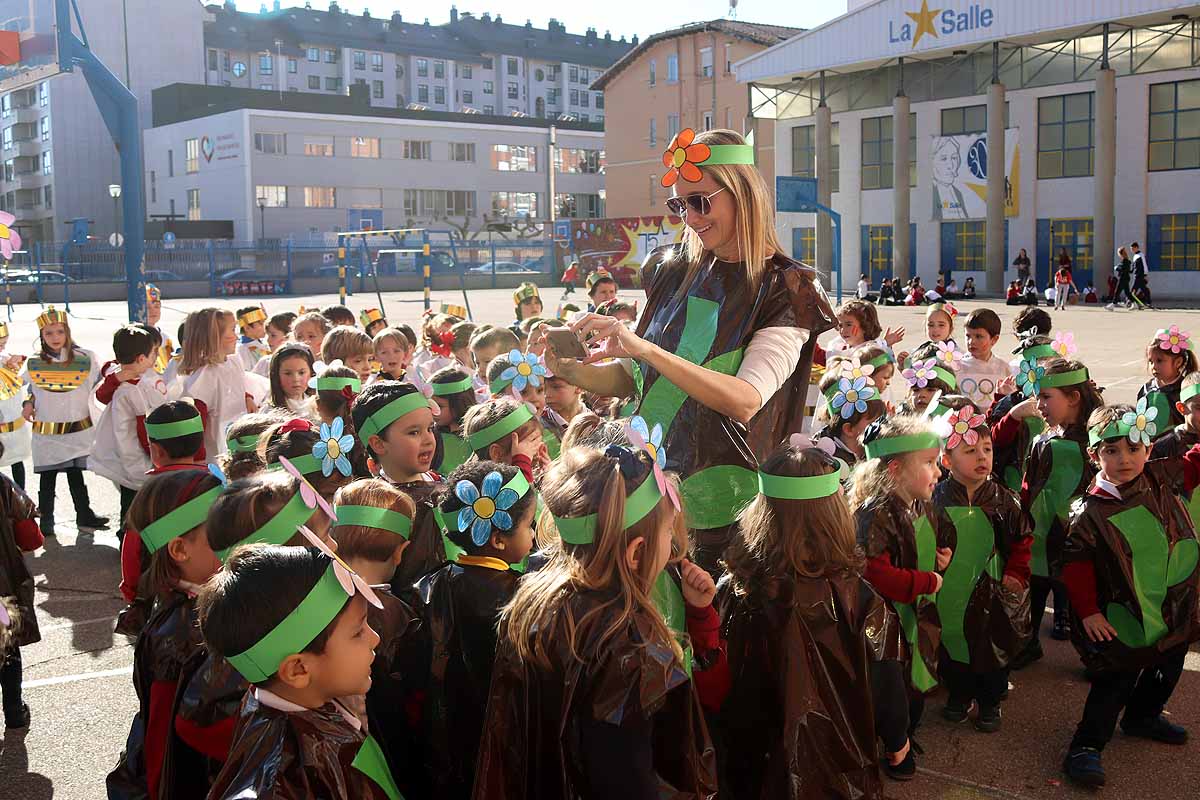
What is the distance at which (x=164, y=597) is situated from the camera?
311cm

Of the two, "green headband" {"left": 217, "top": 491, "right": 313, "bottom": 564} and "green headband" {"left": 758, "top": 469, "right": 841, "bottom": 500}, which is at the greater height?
"green headband" {"left": 758, "top": 469, "right": 841, "bottom": 500}

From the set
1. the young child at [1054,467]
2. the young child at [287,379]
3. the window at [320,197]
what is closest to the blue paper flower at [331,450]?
the young child at [287,379]

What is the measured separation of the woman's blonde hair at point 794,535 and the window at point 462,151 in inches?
2637

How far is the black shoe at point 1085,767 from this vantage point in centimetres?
383

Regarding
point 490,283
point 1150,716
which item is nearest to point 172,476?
point 1150,716

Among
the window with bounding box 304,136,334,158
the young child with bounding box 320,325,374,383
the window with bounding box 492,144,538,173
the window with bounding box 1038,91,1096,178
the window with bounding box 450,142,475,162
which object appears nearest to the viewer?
the young child with bounding box 320,325,374,383

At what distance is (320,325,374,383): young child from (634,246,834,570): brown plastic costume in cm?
393

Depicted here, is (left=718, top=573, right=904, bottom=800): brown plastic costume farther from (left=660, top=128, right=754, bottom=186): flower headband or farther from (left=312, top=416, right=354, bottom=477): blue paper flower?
(left=312, top=416, right=354, bottom=477): blue paper flower

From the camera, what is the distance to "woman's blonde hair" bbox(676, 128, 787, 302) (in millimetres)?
3018

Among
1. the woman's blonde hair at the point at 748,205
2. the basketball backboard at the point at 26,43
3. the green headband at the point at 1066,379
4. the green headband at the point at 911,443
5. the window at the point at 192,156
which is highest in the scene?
the window at the point at 192,156

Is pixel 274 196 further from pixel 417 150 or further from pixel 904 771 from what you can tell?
pixel 904 771

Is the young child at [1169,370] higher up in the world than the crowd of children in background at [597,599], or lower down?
higher up

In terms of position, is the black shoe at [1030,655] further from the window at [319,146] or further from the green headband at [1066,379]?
the window at [319,146]

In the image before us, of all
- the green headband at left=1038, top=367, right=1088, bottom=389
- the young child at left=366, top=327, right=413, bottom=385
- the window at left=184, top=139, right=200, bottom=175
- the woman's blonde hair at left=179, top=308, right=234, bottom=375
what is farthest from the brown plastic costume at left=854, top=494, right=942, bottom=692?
the window at left=184, top=139, right=200, bottom=175
